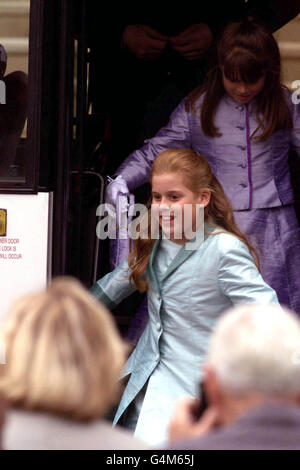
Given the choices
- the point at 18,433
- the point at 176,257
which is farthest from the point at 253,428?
the point at 176,257

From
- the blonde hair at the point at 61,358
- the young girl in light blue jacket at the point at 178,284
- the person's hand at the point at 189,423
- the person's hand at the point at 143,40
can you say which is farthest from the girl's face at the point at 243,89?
the blonde hair at the point at 61,358

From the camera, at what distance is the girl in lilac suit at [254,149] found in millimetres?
4922

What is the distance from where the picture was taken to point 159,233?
4074 millimetres

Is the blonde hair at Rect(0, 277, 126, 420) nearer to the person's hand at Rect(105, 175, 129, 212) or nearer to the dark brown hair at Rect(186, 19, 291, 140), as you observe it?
the person's hand at Rect(105, 175, 129, 212)

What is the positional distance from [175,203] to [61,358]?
204 centimetres

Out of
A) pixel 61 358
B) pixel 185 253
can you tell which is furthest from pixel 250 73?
pixel 61 358

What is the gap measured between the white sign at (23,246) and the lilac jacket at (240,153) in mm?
841

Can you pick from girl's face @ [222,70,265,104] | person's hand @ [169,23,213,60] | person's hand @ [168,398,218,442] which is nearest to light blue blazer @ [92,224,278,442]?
girl's face @ [222,70,265,104]

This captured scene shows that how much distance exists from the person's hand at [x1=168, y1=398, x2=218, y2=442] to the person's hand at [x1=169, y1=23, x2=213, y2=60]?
341cm

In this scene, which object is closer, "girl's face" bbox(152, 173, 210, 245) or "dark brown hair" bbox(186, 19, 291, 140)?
"girl's face" bbox(152, 173, 210, 245)

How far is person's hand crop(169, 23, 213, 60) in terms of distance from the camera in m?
5.41

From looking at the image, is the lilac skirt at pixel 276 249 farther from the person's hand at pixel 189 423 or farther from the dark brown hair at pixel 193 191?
the person's hand at pixel 189 423

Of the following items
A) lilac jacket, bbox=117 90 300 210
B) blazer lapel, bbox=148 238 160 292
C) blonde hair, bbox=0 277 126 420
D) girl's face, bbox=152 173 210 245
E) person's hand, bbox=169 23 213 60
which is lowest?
blonde hair, bbox=0 277 126 420

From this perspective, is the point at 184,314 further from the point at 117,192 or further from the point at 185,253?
the point at 117,192
